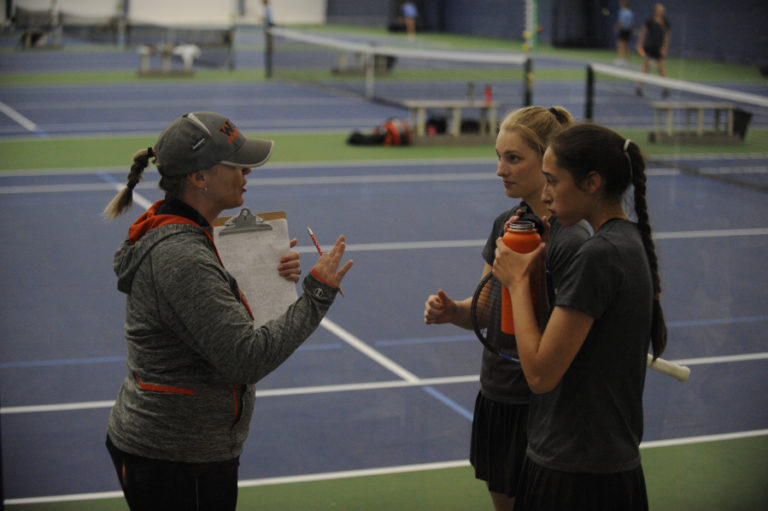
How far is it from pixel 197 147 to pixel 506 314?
2.95ft

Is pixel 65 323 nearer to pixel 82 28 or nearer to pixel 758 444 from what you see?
pixel 758 444

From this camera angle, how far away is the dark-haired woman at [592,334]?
2.56 meters

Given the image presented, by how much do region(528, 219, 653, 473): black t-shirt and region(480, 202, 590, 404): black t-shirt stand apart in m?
0.40

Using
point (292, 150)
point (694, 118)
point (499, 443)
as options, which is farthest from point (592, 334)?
point (694, 118)

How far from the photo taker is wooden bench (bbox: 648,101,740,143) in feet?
46.3

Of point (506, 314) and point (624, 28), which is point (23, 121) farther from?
point (624, 28)

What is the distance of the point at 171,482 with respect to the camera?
9.22 feet

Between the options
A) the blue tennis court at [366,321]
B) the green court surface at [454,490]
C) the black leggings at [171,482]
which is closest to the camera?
the black leggings at [171,482]

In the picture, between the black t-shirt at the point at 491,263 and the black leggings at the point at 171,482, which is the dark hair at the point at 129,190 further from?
the black t-shirt at the point at 491,263

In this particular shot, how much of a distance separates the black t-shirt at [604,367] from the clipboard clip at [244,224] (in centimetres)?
88

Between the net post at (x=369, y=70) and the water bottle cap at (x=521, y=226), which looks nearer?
the water bottle cap at (x=521, y=226)

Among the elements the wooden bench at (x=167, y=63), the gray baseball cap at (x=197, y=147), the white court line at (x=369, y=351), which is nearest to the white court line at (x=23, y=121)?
the wooden bench at (x=167, y=63)

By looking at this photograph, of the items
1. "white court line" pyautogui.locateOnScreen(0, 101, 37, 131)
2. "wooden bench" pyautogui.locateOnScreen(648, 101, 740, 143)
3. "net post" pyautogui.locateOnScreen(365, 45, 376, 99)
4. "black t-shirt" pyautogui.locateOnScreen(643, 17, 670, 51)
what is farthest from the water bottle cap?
"net post" pyautogui.locateOnScreen(365, 45, 376, 99)

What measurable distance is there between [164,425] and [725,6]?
12.1 m
